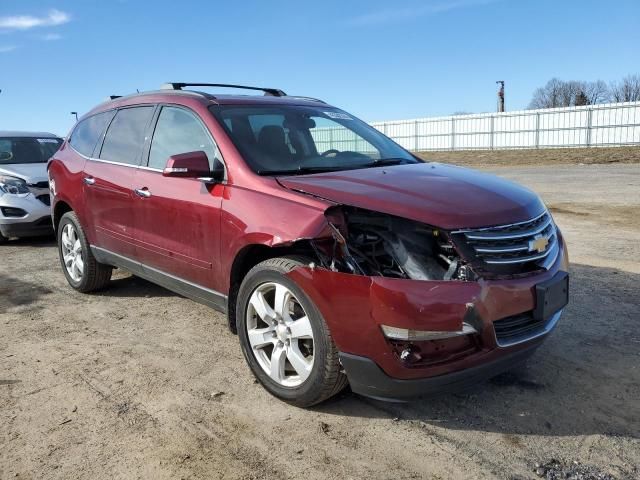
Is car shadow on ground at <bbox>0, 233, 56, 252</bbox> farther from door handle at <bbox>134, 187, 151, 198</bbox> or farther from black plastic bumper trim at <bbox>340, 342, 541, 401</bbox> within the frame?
black plastic bumper trim at <bbox>340, 342, 541, 401</bbox>

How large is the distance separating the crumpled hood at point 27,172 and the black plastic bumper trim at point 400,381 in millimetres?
7120

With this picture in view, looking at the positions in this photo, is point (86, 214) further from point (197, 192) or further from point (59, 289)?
point (197, 192)

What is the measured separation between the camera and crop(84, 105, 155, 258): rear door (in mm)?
4500

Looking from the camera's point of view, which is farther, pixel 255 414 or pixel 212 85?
pixel 212 85

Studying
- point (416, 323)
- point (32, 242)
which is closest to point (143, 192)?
point (416, 323)

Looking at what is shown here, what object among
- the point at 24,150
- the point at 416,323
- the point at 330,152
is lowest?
the point at 416,323

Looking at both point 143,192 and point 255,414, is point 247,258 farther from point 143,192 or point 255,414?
point 143,192

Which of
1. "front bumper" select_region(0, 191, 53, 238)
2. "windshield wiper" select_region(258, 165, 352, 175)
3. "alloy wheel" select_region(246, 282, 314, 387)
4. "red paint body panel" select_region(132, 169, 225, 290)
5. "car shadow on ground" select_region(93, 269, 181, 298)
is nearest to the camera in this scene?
"alloy wheel" select_region(246, 282, 314, 387)

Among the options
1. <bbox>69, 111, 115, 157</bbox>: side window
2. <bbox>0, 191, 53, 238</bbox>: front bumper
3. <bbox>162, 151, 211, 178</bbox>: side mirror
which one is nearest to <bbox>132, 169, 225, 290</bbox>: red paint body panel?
<bbox>162, 151, 211, 178</bbox>: side mirror

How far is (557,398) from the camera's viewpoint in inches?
124

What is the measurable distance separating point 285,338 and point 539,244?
152cm

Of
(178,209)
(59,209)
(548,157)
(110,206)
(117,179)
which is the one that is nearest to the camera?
(178,209)

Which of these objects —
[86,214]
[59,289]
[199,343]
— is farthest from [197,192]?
[59,289]

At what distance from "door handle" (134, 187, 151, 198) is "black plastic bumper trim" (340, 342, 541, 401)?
2.22 meters
